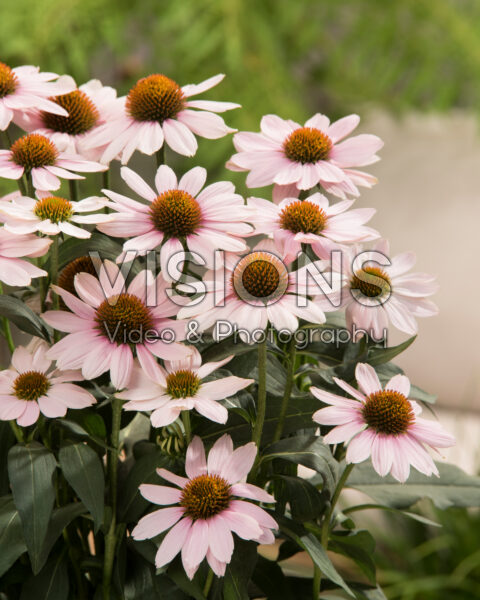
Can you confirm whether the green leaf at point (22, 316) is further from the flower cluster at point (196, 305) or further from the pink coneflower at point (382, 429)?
the pink coneflower at point (382, 429)

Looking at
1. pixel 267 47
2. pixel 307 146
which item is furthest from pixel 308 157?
pixel 267 47

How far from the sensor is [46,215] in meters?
0.32

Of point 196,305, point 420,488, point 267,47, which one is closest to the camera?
point 196,305

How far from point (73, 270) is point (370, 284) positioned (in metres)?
0.14

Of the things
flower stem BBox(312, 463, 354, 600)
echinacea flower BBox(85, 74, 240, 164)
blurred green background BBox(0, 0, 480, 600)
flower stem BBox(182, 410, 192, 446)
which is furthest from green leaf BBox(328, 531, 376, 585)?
blurred green background BBox(0, 0, 480, 600)

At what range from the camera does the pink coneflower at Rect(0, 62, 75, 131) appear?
35cm

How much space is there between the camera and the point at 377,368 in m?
0.37

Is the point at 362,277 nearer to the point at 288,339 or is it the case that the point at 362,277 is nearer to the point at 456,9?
the point at 288,339

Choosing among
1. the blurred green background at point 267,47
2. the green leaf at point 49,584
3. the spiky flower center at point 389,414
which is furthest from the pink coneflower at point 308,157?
the blurred green background at point 267,47

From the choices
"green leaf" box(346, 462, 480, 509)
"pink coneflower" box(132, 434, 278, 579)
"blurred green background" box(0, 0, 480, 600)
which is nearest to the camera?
"pink coneflower" box(132, 434, 278, 579)

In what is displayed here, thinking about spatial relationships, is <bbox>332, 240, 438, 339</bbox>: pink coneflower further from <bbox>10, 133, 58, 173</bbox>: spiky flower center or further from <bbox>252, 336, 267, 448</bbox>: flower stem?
<bbox>10, 133, 58, 173</bbox>: spiky flower center

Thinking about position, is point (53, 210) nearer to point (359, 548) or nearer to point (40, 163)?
point (40, 163)

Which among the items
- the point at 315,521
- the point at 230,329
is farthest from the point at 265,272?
the point at 315,521

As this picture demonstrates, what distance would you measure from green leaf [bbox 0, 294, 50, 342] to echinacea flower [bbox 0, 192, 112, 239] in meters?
0.03
